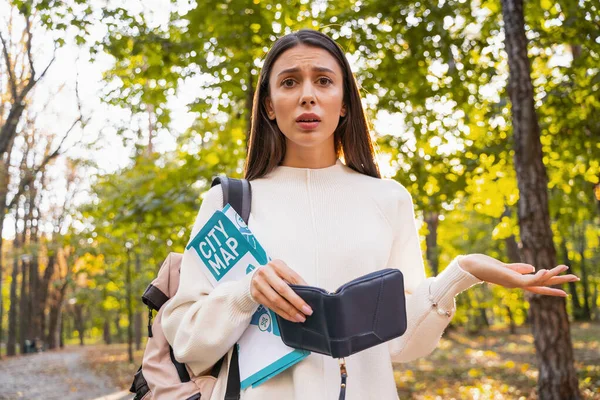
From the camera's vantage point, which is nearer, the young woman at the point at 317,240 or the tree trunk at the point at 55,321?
the young woman at the point at 317,240

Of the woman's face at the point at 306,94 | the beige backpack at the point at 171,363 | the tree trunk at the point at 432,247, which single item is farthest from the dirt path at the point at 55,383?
the woman's face at the point at 306,94

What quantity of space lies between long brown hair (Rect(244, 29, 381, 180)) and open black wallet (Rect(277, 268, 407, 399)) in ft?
2.40

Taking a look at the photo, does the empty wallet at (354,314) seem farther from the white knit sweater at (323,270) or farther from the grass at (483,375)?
the grass at (483,375)

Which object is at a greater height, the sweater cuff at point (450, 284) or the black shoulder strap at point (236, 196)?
the black shoulder strap at point (236, 196)

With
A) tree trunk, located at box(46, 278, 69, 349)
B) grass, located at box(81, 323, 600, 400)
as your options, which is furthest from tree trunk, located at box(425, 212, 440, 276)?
tree trunk, located at box(46, 278, 69, 349)

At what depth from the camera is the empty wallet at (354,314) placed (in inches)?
53.2

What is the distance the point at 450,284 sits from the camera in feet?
5.49

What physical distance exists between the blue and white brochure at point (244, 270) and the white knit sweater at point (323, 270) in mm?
48

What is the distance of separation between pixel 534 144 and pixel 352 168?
426 cm

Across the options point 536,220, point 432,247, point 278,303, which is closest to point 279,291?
point 278,303

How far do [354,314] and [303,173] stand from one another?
2.41ft

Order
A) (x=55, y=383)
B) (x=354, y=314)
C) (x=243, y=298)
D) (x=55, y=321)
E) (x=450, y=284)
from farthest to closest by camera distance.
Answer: (x=55, y=321) → (x=55, y=383) → (x=450, y=284) → (x=243, y=298) → (x=354, y=314)

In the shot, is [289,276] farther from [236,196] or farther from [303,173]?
[303,173]

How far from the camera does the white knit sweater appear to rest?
63.4 inches
